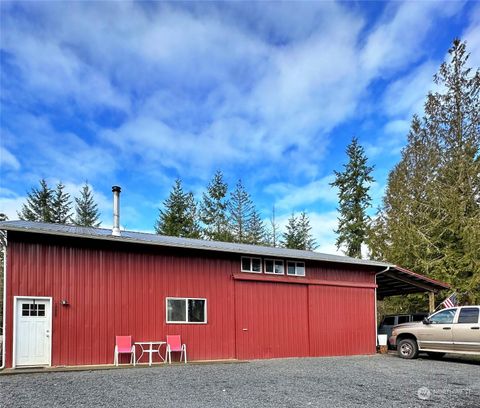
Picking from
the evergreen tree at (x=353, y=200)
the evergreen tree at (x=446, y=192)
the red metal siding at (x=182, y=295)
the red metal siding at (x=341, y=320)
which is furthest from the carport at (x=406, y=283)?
the evergreen tree at (x=353, y=200)

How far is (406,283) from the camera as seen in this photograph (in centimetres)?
2100

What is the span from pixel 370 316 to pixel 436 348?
150 inches

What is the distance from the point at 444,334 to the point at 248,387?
8.25 m

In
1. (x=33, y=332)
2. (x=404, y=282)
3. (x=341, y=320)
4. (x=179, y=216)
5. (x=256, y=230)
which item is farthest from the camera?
(x=256, y=230)

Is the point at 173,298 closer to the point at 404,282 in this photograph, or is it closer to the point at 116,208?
the point at 116,208

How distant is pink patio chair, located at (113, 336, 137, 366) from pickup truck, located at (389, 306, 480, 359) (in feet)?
28.6

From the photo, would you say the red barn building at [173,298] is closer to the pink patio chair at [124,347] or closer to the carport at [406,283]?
the pink patio chair at [124,347]

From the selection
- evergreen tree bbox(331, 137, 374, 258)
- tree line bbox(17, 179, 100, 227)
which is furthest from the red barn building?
tree line bbox(17, 179, 100, 227)

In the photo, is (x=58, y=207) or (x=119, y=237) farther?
(x=58, y=207)

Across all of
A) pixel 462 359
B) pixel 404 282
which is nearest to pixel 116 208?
pixel 462 359

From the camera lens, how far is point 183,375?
35.7 ft

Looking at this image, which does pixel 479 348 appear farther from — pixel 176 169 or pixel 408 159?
pixel 176 169

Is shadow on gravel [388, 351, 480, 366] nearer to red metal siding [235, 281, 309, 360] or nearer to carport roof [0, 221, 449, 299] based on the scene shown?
carport roof [0, 221, 449, 299]

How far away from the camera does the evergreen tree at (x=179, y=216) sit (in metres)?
38.2
